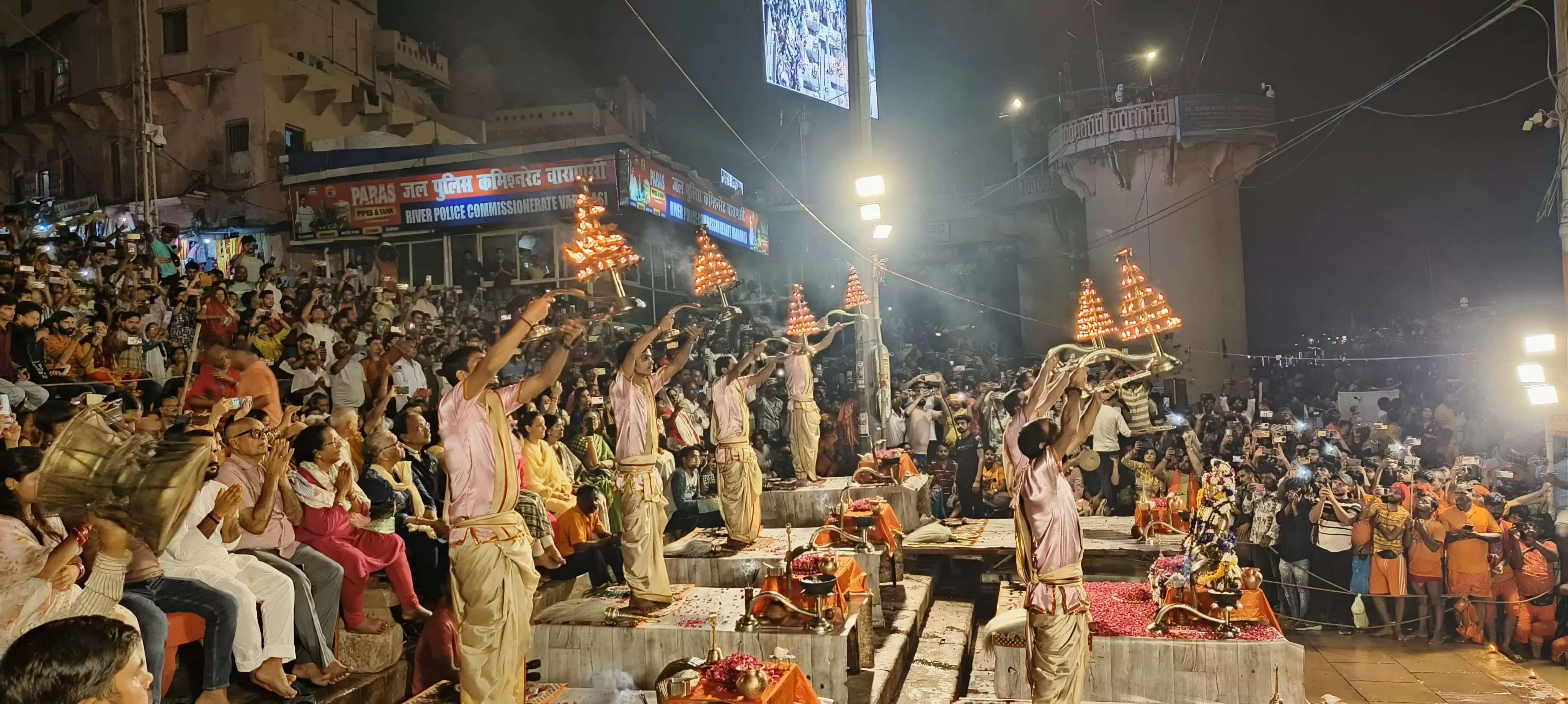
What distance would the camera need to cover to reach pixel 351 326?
1273 cm

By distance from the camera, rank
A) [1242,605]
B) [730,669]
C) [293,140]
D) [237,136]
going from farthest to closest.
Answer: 1. [293,140]
2. [237,136]
3. [1242,605]
4. [730,669]

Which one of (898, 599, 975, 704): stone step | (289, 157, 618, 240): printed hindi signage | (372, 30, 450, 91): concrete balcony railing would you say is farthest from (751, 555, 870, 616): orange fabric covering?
(372, 30, 450, 91): concrete balcony railing

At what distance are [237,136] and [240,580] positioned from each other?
73.8 feet

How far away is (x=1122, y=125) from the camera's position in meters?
24.2

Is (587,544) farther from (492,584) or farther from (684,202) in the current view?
(684,202)

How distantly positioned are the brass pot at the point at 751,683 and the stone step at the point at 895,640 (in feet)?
5.81

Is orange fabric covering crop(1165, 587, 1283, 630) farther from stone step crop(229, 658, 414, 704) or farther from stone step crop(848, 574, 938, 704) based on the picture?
stone step crop(229, 658, 414, 704)

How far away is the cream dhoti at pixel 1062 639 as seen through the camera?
Answer: 5555mm

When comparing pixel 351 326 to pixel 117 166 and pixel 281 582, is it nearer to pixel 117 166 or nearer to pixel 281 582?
pixel 281 582

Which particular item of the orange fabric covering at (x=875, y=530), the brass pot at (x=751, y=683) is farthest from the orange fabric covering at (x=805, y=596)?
the orange fabric covering at (x=875, y=530)

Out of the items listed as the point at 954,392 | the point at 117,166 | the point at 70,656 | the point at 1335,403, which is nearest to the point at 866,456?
the point at 954,392

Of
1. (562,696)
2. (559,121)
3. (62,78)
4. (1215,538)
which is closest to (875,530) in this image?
(1215,538)

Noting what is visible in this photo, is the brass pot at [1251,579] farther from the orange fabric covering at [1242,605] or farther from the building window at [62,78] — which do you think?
A: the building window at [62,78]

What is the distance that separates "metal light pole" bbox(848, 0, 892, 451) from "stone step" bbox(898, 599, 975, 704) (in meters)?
4.04
